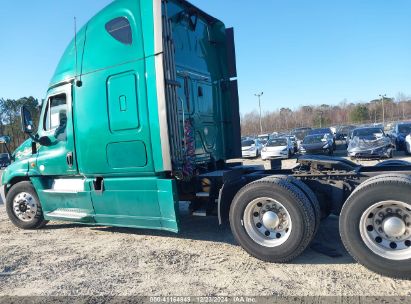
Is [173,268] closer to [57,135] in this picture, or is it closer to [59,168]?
[59,168]

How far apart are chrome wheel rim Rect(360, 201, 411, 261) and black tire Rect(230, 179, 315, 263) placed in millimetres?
624

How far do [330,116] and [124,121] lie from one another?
311 ft

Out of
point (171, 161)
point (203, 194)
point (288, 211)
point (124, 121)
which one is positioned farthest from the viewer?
point (124, 121)

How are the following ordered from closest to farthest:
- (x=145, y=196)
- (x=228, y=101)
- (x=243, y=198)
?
(x=243, y=198)
(x=145, y=196)
(x=228, y=101)

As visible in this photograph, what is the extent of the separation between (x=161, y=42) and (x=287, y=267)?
133 inches

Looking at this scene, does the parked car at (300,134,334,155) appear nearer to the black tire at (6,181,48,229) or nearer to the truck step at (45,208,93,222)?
the black tire at (6,181,48,229)

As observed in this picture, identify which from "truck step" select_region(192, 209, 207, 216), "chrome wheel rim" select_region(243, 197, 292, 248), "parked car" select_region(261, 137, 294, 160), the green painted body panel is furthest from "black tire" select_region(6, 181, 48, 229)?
"parked car" select_region(261, 137, 294, 160)

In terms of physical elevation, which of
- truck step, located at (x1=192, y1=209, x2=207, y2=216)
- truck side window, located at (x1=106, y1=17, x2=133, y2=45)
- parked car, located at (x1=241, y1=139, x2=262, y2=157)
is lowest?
parked car, located at (x1=241, y1=139, x2=262, y2=157)

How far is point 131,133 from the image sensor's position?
5.52 metres

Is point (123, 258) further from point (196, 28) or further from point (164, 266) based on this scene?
point (196, 28)

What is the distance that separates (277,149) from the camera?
2348cm

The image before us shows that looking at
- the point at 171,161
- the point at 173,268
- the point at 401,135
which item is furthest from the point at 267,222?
the point at 401,135

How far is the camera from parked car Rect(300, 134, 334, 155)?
23.0 m

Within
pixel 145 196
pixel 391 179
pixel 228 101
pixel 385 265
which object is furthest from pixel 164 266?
pixel 228 101
